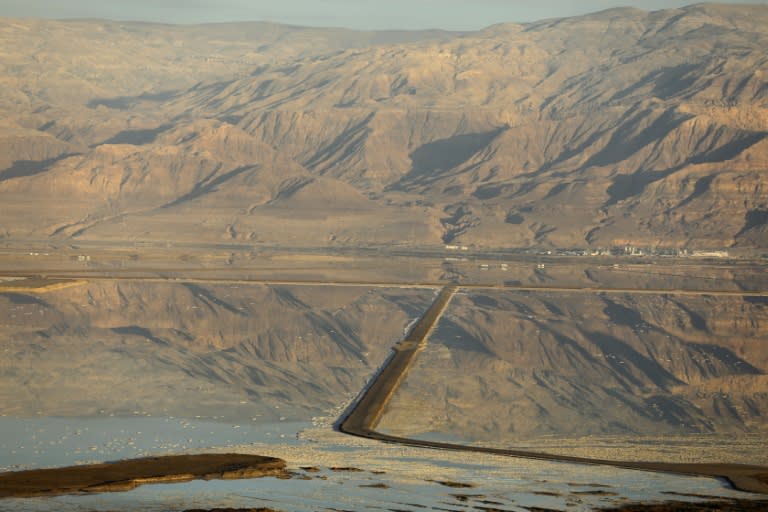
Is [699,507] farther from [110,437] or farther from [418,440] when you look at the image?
[110,437]

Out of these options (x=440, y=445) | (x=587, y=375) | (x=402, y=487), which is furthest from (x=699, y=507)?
(x=587, y=375)

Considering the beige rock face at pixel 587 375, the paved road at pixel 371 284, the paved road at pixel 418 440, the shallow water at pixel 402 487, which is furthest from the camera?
the paved road at pixel 371 284

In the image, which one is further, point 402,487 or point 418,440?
point 418,440

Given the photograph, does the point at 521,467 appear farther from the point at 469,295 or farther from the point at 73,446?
the point at 469,295

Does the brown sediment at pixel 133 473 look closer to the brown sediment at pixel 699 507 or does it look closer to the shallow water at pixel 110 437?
the shallow water at pixel 110 437

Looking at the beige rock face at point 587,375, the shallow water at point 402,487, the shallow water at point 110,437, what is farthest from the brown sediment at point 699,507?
the shallow water at point 110,437

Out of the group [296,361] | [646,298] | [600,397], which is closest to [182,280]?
[646,298]

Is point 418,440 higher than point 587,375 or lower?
lower

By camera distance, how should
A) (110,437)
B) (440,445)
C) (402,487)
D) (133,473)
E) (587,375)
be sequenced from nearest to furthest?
(402,487) → (133,473) → (110,437) → (440,445) → (587,375)
